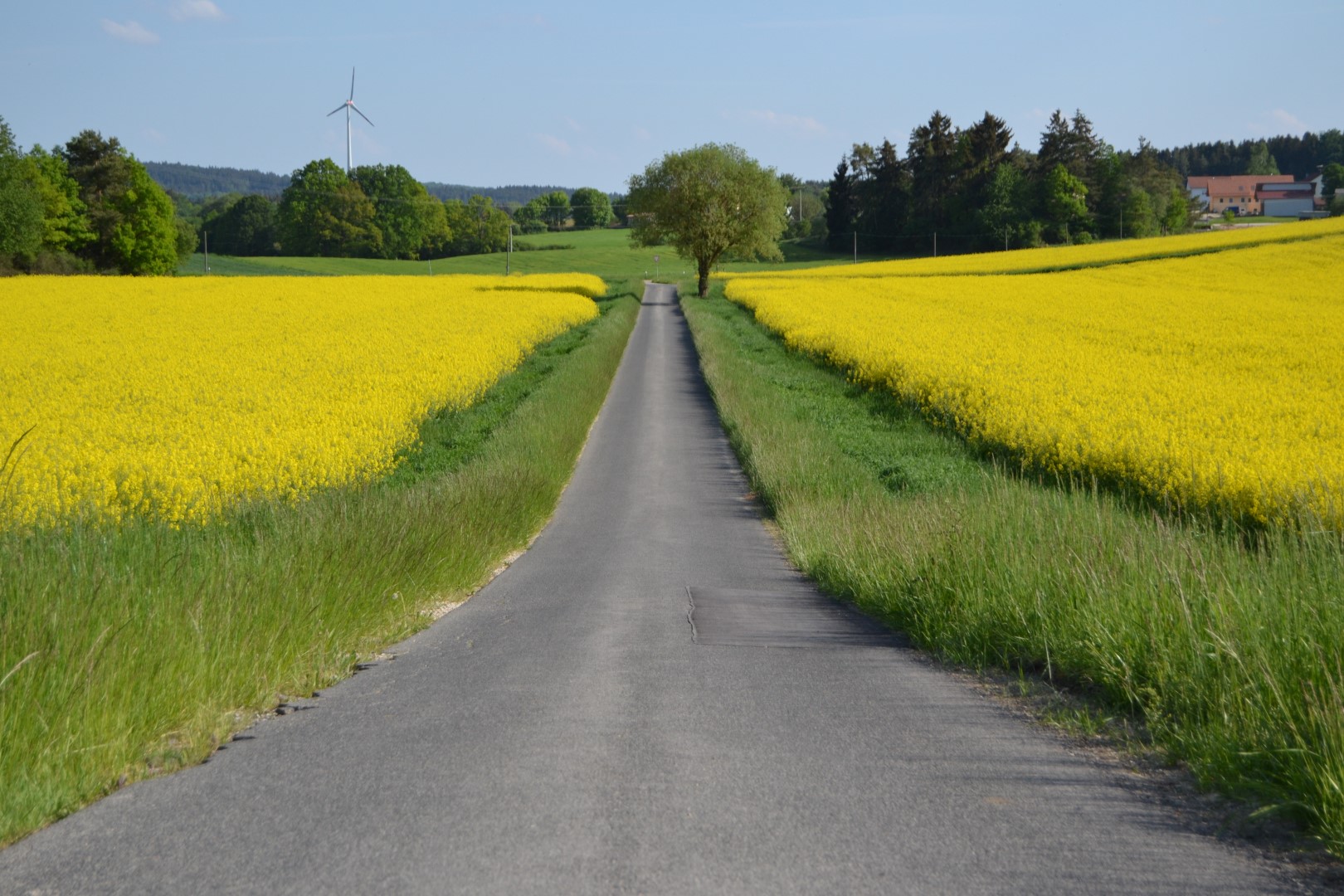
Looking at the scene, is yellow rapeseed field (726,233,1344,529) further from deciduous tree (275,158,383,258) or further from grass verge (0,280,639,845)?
deciduous tree (275,158,383,258)

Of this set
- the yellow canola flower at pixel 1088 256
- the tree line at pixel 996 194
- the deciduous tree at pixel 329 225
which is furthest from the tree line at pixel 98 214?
the tree line at pixel 996 194

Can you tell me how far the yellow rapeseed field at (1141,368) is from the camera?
14.0 metres

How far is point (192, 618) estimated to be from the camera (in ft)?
19.9

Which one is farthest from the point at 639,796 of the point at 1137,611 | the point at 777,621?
Result: the point at 777,621

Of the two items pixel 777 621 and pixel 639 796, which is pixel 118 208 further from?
pixel 639 796

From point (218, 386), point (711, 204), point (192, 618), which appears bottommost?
point (192, 618)

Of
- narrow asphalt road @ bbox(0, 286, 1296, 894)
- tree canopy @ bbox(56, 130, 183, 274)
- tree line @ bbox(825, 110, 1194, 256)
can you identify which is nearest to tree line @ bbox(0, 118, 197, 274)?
tree canopy @ bbox(56, 130, 183, 274)

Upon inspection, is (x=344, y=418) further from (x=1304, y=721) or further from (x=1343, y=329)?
(x=1343, y=329)

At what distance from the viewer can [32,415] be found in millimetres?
19453

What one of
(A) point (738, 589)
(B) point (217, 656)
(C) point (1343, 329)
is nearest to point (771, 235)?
(C) point (1343, 329)

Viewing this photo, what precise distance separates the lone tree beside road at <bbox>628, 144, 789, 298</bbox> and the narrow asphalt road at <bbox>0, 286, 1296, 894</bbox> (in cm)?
6678

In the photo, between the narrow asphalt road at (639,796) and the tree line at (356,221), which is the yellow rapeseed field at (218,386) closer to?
the narrow asphalt road at (639,796)

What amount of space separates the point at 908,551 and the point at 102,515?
770cm

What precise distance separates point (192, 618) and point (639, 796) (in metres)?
3.17
